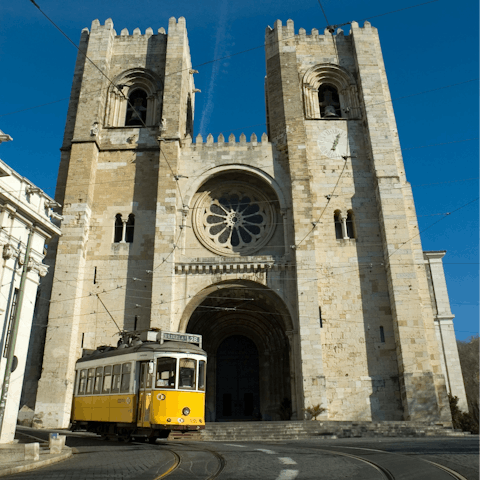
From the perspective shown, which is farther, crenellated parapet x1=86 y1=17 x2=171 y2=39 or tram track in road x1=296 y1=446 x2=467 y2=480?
crenellated parapet x1=86 y1=17 x2=171 y2=39

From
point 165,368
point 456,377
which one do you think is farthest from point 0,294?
point 456,377

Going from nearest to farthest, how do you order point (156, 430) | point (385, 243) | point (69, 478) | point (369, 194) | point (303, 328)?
point (69, 478), point (156, 430), point (303, 328), point (385, 243), point (369, 194)

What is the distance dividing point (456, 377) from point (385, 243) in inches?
318

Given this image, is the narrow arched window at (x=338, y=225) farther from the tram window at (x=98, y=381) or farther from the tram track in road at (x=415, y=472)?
the tram track in road at (x=415, y=472)

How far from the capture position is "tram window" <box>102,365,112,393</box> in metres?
11.5

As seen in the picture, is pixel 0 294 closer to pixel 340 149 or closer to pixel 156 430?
pixel 156 430

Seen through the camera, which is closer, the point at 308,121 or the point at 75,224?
the point at 75,224

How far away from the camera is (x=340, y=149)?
821 inches

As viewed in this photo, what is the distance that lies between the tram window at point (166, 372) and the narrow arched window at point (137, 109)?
595 inches

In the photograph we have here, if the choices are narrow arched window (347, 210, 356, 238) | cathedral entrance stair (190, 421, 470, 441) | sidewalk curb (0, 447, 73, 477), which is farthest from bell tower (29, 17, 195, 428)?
sidewalk curb (0, 447, 73, 477)

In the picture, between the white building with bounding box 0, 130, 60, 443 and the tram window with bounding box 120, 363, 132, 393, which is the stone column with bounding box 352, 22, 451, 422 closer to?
the tram window with bounding box 120, 363, 132, 393

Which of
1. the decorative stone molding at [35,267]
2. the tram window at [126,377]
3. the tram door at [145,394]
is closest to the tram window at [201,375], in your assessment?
the tram door at [145,394]

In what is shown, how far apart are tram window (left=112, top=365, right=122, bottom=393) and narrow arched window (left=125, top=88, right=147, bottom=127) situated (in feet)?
47.2

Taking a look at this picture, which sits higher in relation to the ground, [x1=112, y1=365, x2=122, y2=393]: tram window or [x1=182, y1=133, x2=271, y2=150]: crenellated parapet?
[x1=182, y1=133, x2=271, y2=150]: crenellated parapet
